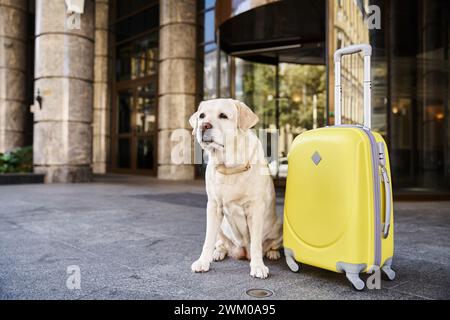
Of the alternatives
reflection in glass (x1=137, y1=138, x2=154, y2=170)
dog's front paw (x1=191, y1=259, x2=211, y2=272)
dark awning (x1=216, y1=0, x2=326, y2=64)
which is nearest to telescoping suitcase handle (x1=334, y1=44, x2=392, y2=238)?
dog's front paw (x1=191, y1=259, x2=211, y2=272)

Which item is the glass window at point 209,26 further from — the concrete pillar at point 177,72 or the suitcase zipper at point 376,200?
the suitcase zipper at point 376,200

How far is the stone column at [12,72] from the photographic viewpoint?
611 inches

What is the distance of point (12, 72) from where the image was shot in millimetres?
16125

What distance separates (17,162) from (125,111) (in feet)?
20.4

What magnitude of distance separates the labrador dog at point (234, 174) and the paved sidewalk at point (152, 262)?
0.22 meters

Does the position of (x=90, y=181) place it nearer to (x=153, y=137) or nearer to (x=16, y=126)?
(x=153, y=137)

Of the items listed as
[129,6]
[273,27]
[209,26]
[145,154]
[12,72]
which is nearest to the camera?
[273,27]

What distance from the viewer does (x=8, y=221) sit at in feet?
16.5

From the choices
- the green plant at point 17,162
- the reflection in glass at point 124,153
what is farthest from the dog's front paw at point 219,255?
the reflection in glass at point 124,153

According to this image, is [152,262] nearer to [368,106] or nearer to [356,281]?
[356,281]

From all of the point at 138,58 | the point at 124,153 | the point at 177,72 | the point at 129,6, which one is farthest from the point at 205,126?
the point at 129,6

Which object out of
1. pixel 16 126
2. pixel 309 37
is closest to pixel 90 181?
pixel 16 126

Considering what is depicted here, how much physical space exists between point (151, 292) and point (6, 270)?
3.96 feet

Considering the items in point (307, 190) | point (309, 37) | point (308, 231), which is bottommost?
point (308, 231)
